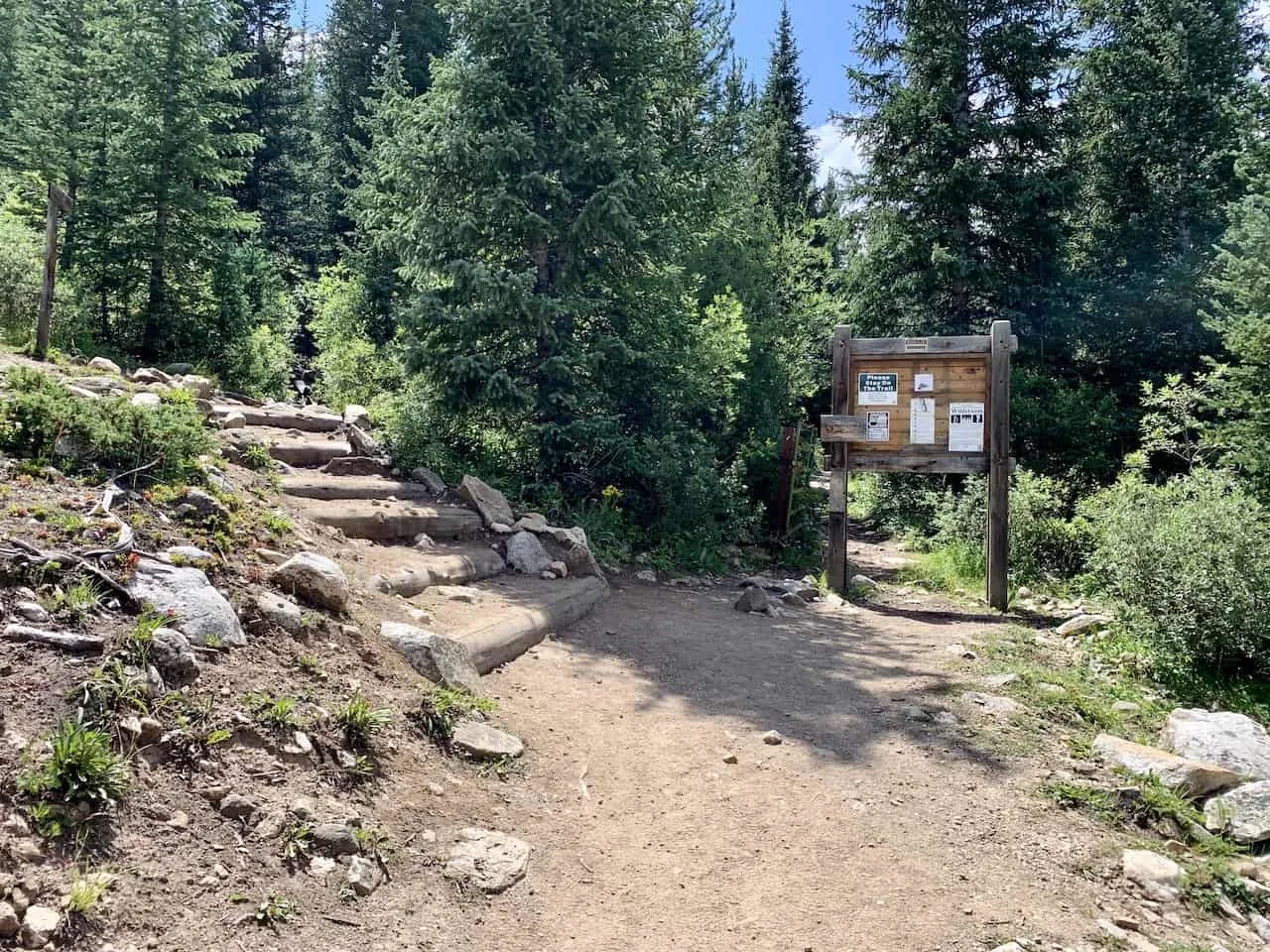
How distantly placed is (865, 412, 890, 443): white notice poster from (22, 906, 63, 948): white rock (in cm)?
856

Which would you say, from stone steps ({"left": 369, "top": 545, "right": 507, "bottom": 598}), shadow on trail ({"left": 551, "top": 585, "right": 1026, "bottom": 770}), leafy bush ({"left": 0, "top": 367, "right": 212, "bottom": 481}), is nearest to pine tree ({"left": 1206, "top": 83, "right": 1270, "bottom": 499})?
shadow on trail ({"left": 551, "top": 585, "right": 1026, "bottom": 770})

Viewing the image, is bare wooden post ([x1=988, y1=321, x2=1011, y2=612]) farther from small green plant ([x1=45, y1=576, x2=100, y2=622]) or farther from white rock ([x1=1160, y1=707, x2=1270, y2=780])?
small green plant ([x1=45, y1=576, x2=100, y2=622])

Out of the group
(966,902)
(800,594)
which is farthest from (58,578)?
(800,594)

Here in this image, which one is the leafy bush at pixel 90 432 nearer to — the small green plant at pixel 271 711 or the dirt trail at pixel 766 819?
the small green plant at pixel 271 711

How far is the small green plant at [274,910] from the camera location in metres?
2.62

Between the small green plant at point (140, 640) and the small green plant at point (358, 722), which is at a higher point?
the small green plant at point (140, 640)

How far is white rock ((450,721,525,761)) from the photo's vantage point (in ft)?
13.6

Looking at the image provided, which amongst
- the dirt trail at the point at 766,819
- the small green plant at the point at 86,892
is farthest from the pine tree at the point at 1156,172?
the small green plant at the point at 86,892

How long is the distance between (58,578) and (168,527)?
32.6 inches

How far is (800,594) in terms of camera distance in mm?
9219

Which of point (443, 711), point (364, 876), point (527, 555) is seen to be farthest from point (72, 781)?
point (527, 555)

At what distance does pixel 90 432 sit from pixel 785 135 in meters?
30.9

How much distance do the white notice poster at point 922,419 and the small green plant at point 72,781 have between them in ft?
27.6

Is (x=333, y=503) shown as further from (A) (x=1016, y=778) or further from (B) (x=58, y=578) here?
(A) (x=1016, y=778)
